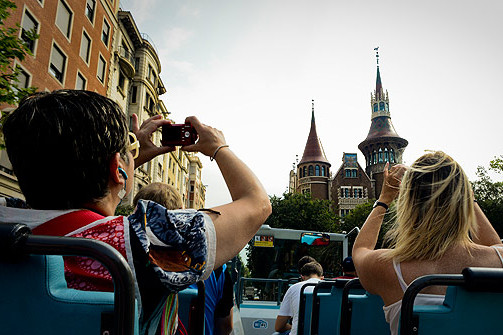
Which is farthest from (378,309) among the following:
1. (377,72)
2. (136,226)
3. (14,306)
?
(377,72)

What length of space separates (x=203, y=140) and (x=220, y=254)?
0.43 metres

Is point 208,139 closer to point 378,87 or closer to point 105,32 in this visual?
point 105,32

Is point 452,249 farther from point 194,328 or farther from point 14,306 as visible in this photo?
point 14,306

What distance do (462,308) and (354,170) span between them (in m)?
61.8

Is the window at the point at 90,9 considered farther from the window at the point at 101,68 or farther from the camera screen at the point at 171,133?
the camera screen at the point at 171,133

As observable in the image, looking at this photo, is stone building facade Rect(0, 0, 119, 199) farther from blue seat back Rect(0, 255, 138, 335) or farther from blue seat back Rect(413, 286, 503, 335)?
blue seat back Rect(413, 286, 503, 335)

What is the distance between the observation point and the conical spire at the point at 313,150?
62375 mm

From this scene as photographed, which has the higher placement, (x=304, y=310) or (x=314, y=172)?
(x=314, y=172)

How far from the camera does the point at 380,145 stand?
61188 mm

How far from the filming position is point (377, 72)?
7325 centimetres

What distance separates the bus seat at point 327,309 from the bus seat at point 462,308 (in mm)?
1726

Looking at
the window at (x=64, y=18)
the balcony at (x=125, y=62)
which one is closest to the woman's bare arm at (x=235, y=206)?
the window at (x=64, y=18)

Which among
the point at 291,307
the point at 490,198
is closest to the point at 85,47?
the point at 291,307

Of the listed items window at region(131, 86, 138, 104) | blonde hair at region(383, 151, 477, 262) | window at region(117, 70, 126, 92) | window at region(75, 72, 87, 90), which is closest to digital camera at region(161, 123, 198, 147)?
blonde hair at region(383, 151, 477, 262)
